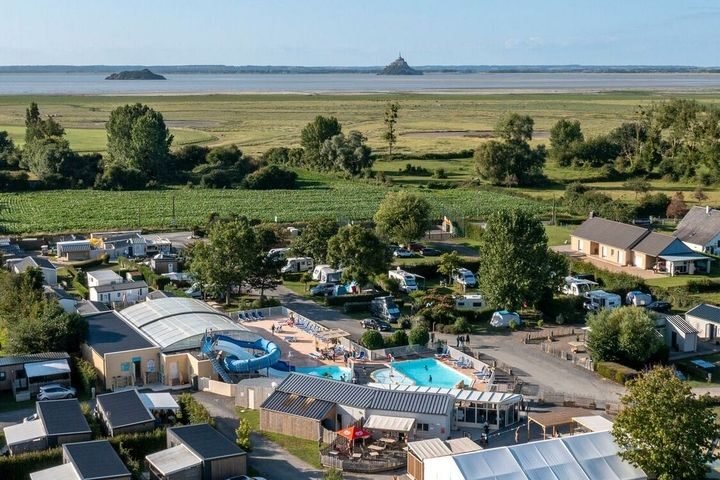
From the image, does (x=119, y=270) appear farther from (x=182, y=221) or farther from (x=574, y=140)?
(x=574, y=140)

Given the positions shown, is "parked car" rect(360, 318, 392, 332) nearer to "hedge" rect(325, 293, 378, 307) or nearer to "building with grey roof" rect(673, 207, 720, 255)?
"hedge" rect(325, 293, 378, 307)

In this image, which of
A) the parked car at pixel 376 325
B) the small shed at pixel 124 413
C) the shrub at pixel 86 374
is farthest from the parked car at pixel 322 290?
the small shed at pixel 124 413

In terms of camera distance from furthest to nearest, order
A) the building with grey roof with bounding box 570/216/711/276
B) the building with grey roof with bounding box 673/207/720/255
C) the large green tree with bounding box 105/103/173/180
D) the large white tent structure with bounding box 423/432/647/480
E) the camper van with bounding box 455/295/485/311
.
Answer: the large green tree with bounding box 105/103/173/180 → the building with grey roof with bounding box 673/207/720/255 → the building with grey roof with bounding box 570/216/711/276 → the camper van with bounding box 455/295/485/311 → the large white tent structure with bounding box 423/432/647/480

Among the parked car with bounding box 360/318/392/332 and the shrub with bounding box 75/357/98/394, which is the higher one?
the shrub with bounding box 75/357/98/394

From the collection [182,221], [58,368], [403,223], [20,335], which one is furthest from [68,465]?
[182,221]

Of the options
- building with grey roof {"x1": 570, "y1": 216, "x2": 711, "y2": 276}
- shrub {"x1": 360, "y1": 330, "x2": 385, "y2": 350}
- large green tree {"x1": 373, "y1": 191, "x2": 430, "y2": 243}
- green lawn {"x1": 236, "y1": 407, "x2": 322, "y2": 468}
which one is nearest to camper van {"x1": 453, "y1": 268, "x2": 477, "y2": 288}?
large green tree {"x1": 373, "y1": 191, "x2": 430, "y2": 243}

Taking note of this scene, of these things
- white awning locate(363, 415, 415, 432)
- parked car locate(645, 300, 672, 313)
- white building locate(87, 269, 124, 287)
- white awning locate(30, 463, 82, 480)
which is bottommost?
parked car locate(645, 300, 672, 313)

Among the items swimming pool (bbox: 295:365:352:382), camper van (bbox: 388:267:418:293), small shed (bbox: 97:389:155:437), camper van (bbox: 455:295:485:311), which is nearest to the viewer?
small shed (bbox: 97:389:155:437)

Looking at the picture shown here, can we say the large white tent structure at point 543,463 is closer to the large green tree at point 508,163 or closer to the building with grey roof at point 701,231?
the building with grey roof at point 701,231

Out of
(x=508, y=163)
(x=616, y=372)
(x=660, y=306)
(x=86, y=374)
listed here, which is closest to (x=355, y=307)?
(x=616, y=372)
